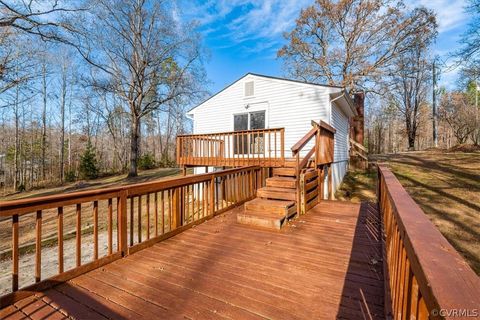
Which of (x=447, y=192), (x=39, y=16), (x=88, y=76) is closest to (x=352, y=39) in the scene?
(x=447, y=192)

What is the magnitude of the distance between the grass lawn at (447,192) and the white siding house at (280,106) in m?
2.30

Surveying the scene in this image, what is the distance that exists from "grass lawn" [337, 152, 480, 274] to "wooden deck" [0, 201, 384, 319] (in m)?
3.56

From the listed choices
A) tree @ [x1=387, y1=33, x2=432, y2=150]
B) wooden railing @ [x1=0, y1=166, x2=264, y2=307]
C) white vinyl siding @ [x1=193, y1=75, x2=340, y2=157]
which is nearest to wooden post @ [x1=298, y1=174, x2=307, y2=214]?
wooden railing @ [x1=0, y1=166, x2=264, y2=307]

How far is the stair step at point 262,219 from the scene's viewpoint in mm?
4153

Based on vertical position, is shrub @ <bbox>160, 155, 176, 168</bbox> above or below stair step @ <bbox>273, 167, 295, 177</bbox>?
below

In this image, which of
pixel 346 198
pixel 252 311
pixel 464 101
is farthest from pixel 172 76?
pixel 464 101

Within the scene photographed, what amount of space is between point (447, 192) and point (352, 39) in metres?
12.7

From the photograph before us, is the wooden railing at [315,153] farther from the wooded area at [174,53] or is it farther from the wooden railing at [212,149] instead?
the wooded area at [174,53]

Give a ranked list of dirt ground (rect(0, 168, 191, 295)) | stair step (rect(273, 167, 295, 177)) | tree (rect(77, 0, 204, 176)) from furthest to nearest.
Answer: tree (rect(77, 0, 204, 176)) → stair step (rect(273, 167, 295, 177)) → dirt ground (rect(0, 168, 191, 295))

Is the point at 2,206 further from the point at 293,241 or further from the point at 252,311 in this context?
the point at 293,241

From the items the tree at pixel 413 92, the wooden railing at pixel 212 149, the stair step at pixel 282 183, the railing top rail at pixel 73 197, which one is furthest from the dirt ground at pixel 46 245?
the tree at pixel 413 92

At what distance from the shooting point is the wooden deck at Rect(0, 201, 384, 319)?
2055 millimetres
